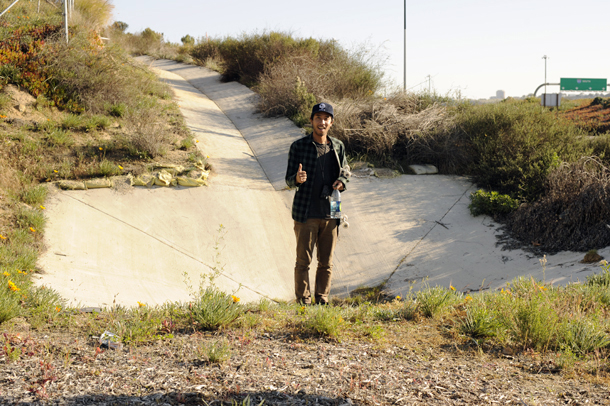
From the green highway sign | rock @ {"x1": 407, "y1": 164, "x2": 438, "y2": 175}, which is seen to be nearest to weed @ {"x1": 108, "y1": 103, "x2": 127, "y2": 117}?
rock @ {"x1": 407, "y1": 164, "x2": 438, "y2": 175}

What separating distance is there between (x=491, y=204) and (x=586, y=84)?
3339 cm

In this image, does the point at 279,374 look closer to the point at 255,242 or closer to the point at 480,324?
the point at 480,324

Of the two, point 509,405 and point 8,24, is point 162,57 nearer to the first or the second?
point 8,24

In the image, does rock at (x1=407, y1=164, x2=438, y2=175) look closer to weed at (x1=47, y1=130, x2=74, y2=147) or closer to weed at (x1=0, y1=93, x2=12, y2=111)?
weed at (x1=47, y1=130, x2=74, y2=147)

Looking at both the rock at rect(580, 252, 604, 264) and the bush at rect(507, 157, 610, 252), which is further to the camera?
the bush at rect(507, 157, 610, 252)

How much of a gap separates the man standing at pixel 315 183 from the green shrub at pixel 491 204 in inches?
165

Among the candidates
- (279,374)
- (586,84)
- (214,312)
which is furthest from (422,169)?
(586,84)

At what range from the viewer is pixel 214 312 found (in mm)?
3764

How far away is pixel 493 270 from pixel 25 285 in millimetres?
5879

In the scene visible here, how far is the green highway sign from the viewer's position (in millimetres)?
34188

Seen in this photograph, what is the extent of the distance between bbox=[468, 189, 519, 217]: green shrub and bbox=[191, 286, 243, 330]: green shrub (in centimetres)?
555

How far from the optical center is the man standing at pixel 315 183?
15.1ft

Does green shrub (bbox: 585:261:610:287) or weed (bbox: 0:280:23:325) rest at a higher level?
weed (bbox: 0:280:23:325)

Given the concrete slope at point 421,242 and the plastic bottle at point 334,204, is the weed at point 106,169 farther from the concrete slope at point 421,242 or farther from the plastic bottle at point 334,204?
the plastic bottle at point 334,204
